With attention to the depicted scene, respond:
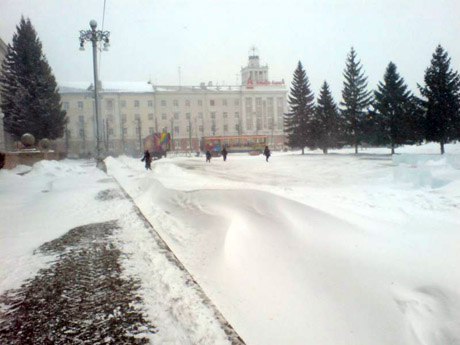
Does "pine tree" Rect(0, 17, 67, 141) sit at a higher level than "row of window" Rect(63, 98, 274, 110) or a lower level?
lower

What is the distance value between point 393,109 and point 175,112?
58805 mm

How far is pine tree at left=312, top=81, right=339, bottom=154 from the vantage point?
56156 millimetres

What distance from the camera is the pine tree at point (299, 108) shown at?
191ft

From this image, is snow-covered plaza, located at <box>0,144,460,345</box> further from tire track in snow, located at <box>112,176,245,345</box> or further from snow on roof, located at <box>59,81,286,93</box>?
snow on roof, located at <box>59,81,286,93</box>

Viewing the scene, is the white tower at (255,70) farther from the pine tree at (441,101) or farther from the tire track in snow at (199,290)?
the tire track in snow at (199,290)

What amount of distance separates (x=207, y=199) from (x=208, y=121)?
87.6 m

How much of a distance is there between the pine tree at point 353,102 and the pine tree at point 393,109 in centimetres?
642

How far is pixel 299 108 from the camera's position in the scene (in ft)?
195

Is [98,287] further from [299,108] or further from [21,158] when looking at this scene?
[299,108]

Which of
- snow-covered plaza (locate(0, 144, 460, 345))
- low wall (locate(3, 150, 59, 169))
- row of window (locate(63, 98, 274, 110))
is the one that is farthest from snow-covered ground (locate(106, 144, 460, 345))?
row of window (locate(63, 98, 274, 110))

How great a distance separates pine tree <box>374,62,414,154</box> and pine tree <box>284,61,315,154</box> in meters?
13.2

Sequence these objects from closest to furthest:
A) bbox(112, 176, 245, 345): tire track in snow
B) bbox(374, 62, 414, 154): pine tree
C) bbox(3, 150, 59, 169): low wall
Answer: bbox(112, 176, 245, 345): tire track in snow < bbox(3, 150, 59, 169): low wall < bbox(374, 62, 414, 154): pine tree

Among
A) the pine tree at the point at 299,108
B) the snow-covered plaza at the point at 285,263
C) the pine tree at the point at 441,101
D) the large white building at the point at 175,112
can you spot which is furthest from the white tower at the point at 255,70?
the snow-covered plaza at the point at 285,263

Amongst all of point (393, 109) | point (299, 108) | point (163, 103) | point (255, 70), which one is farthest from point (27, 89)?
point (255, 70)
